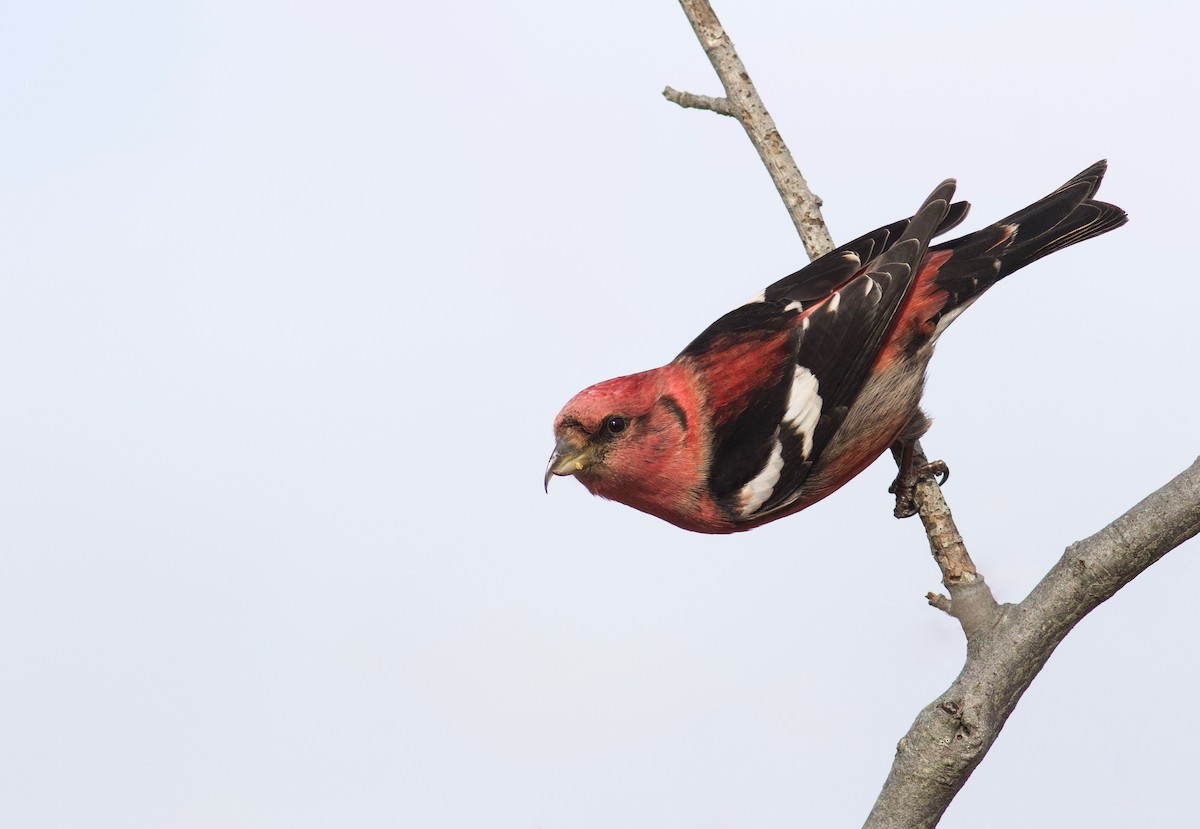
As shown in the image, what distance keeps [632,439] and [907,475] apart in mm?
1290

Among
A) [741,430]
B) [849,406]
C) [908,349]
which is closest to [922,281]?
[908,349]

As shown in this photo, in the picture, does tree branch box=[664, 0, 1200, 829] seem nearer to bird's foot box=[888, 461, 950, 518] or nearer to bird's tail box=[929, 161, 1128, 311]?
bird's foot box=[888, 461, 950, 518]

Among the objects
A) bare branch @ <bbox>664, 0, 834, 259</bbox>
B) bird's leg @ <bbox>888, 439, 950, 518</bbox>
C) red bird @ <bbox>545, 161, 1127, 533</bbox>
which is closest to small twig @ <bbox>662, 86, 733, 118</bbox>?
bare branch @ <bbox>664, 0, 834, 259</bbox>

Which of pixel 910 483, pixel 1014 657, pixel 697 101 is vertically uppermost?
pixel 697 101

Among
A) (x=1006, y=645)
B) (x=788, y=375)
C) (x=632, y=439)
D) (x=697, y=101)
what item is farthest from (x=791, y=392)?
(x=697, y=101)

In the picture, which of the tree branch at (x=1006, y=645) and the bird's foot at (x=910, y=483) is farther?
the bird's foot at (x=910, y=483)

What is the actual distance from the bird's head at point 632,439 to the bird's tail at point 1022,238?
4.22ft

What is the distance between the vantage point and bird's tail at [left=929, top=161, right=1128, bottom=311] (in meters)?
4.96

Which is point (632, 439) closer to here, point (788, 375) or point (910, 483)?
point (788, 375)

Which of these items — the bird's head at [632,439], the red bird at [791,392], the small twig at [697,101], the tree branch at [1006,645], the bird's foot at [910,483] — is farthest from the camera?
the small twig at [697,101]

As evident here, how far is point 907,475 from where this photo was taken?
16.5 feet

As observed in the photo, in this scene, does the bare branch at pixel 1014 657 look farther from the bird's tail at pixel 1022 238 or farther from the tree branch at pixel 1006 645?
the bird's tail at pixel 1022 238

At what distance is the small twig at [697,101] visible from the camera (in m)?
5.30

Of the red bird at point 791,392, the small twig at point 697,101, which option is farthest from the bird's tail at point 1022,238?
the small twig at point 697,101
